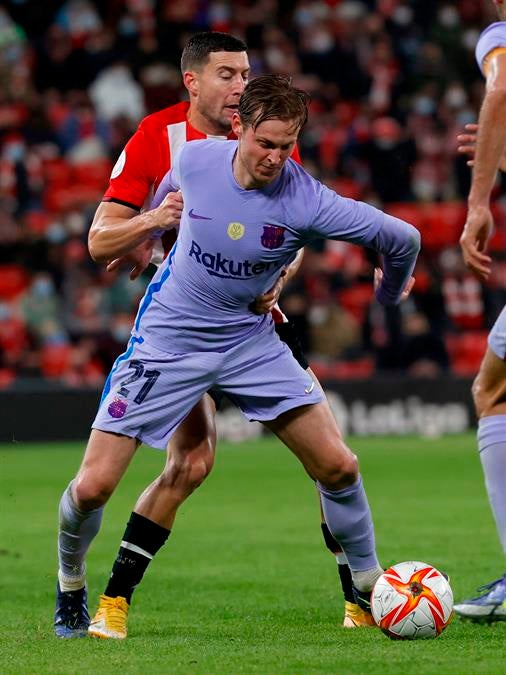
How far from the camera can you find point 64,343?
16.0m

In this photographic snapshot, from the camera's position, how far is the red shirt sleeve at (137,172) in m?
5.61

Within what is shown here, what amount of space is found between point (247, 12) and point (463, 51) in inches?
134

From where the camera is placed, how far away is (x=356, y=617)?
5.68 meters

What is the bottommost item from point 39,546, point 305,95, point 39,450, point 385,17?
point 39,450

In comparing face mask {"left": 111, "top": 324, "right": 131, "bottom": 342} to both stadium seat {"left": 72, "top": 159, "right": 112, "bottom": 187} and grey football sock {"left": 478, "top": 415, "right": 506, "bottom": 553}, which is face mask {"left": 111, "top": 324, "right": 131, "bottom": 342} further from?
grey football sock {"left": 478, "top": 415, "right": 506, "bottom": 553}

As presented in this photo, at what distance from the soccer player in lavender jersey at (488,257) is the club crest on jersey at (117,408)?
1376 millimetres

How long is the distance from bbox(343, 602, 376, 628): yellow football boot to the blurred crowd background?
33.8ft

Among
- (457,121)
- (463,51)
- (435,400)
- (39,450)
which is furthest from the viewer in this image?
(463,51)

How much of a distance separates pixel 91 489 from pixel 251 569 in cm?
244

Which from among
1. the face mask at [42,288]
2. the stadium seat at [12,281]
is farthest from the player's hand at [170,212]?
the stadium seat at [12,281]

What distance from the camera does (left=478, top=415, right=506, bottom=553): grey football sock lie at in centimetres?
534

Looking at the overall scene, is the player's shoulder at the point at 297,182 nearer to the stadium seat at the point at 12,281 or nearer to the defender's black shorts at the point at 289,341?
the defender's black shorts at the point at 289,341

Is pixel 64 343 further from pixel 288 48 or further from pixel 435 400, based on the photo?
pixel 288 48

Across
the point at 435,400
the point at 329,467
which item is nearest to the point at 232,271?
the point at 329,467
